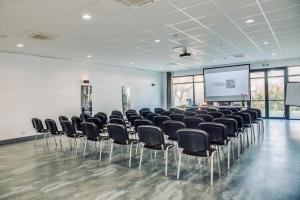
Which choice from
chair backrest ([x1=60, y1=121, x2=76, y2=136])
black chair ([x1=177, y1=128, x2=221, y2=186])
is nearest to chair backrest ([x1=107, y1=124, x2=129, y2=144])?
black chair ([x1=177, y1=128, x2=221, y2=186])

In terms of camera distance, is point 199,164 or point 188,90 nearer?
point 199,164

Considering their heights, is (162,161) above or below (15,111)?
below

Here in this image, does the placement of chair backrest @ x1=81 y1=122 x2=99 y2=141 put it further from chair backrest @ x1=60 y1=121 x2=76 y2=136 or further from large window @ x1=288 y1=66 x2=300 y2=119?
large window @ x1=288 y1=66 x2=300 y2=119

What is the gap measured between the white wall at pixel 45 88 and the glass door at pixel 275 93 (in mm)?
8195

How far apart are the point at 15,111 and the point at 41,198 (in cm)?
593

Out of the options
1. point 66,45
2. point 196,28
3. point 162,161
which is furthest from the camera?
point 66,45

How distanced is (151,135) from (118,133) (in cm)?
93

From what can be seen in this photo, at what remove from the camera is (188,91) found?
614 inches

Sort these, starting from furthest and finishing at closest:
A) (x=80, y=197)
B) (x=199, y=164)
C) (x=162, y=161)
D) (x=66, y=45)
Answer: (x=66, y=45) < (x=162, y=161) < (x=199, y=164) < (x=80, y=197)

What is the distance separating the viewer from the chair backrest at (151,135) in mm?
4305

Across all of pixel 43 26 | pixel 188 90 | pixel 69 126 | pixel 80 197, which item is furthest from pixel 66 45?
pixel 188 90

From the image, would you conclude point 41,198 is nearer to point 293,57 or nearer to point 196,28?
point 196,28

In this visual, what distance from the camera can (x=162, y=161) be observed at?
510 cm

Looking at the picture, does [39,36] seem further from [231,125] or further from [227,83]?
[227,83]
